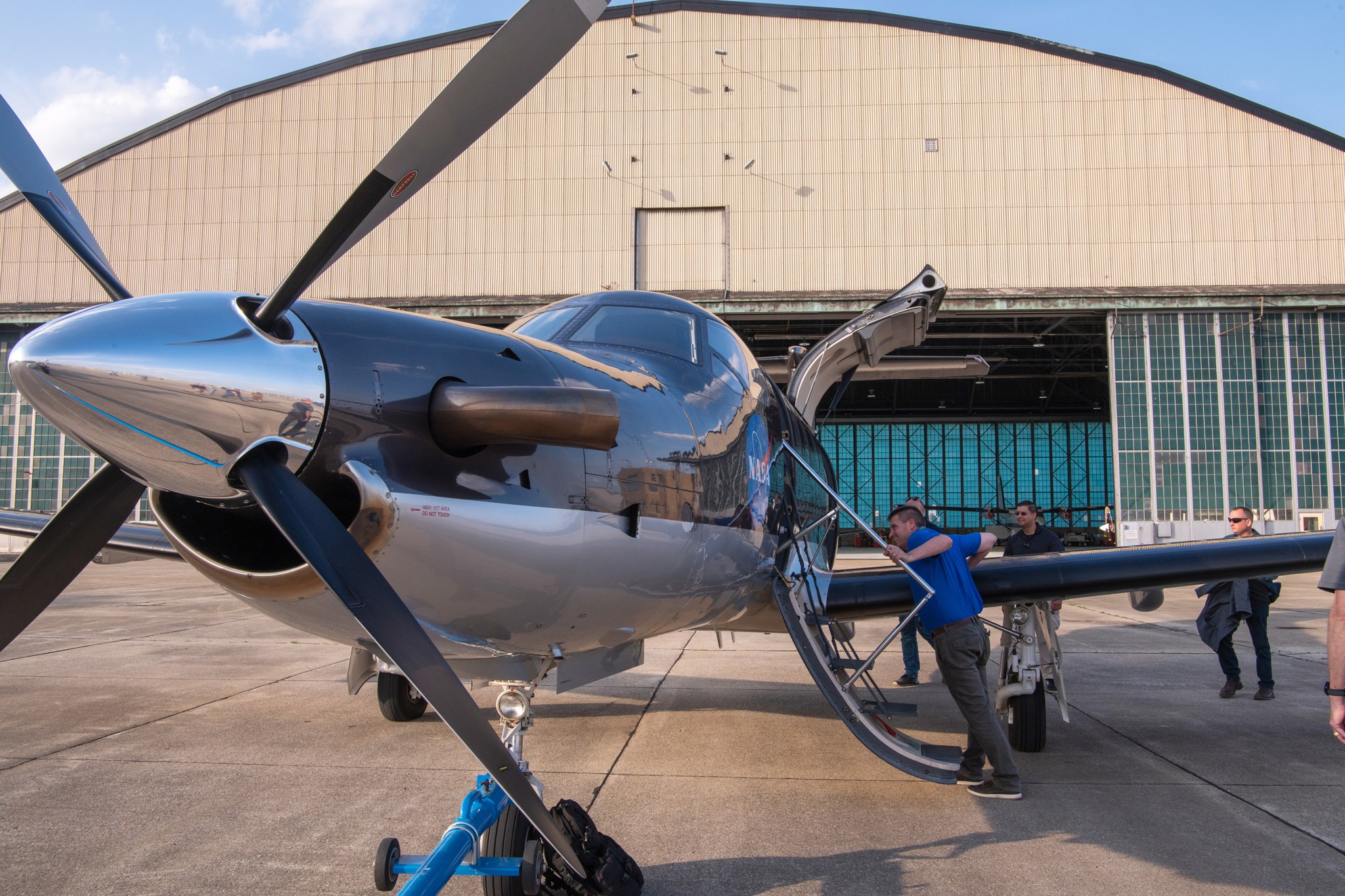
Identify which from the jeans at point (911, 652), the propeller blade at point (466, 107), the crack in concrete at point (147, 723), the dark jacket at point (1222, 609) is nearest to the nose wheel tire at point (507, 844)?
the propeller blade at point (466, 107)

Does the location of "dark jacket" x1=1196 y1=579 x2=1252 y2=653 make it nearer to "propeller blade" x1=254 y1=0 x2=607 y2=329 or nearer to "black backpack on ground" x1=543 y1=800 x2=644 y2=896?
"black backpack on ground" x1=543 y1=800 x2=644 y2=896

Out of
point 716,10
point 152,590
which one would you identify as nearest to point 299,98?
point 716,10

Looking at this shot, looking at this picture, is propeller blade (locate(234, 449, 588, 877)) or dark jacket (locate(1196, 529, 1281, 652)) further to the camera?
dark jacket (locate(1196, 529, 1281, 652))

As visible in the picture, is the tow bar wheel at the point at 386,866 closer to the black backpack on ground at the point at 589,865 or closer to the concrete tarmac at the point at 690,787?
the black backpack on ground at the point at 589,865

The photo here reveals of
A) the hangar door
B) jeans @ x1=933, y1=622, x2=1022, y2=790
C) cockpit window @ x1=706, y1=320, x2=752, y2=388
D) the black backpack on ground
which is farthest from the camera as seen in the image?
the hangar door

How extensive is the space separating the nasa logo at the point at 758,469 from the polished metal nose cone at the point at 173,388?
2509mm

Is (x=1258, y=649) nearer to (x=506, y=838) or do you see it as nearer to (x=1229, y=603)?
(x=1229, y=603)

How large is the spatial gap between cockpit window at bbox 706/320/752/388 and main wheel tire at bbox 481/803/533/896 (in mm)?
2390

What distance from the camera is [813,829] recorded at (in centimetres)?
427

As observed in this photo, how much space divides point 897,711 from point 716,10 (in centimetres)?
2568

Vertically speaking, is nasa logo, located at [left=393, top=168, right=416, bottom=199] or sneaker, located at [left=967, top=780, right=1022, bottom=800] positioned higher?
nasa logo, located at [left=393, top=168, right=416, bottom=199]

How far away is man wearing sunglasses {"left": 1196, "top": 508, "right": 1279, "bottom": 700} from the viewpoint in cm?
762

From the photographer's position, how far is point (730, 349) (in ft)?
15.5

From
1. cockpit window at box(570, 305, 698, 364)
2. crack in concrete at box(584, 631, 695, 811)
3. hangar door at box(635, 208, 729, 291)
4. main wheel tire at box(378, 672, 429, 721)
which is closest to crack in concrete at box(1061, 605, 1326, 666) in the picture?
crack in concrete at box(584, 631, 695, 811)
